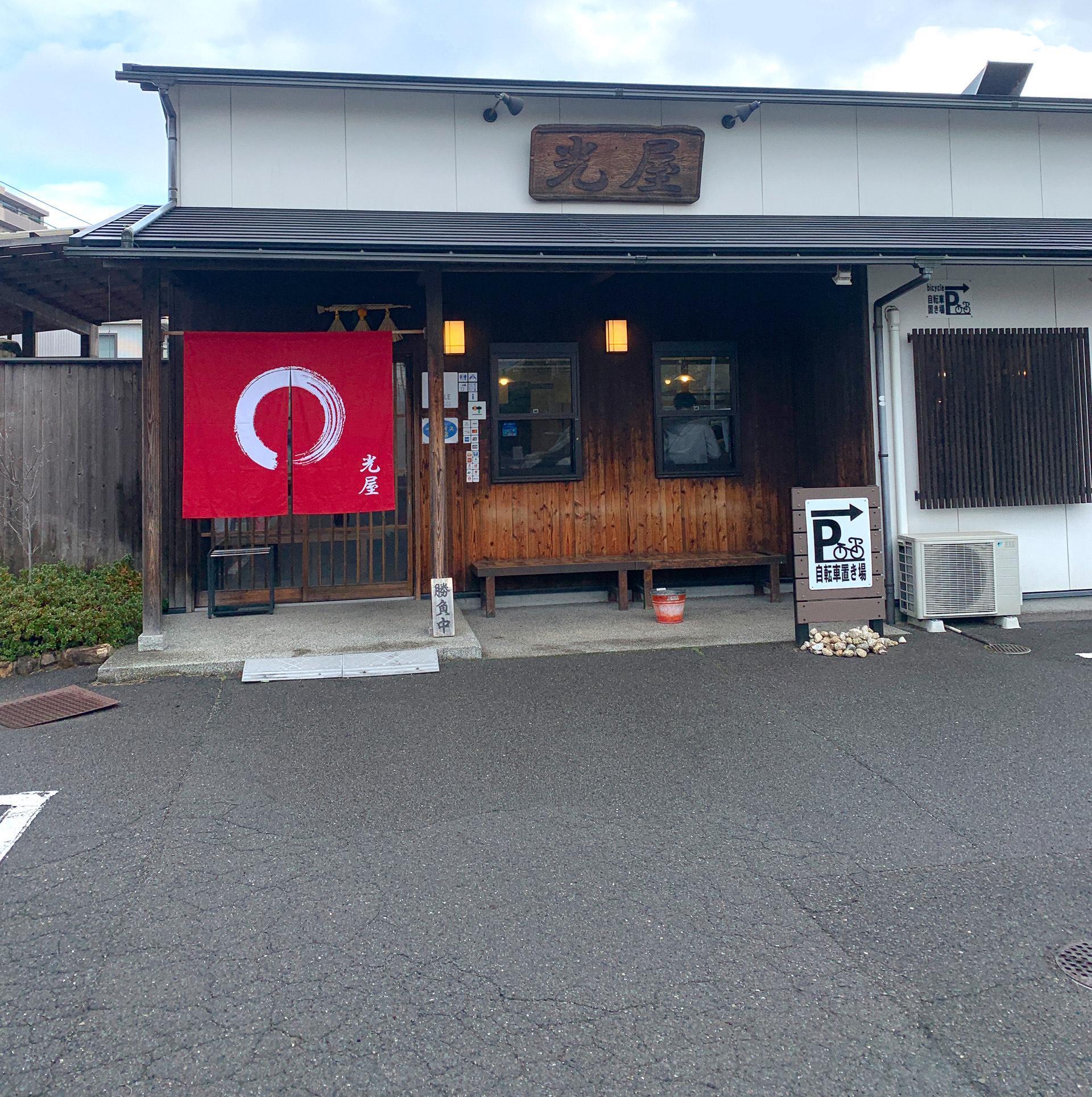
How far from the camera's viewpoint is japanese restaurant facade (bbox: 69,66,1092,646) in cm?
816

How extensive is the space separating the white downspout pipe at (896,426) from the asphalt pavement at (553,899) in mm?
2729

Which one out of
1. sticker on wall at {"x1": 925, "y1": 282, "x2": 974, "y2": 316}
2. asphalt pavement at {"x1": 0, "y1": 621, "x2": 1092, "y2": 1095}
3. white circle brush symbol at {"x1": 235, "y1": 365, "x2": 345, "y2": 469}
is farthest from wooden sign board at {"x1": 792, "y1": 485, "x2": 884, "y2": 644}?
white circle brush symbol at {"x1": 235, "y1": 365, "x2": 345, "y2": 469}

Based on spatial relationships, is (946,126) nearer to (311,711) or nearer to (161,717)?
(311,711)

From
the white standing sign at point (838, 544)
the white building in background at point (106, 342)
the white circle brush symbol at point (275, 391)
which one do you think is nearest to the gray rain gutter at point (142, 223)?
the white circle brush symbol at point (275, 391)

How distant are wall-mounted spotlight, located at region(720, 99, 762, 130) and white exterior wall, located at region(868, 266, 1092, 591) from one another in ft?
6.83

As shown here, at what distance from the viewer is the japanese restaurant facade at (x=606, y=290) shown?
26.8ft

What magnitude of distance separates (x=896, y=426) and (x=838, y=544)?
5.06ft

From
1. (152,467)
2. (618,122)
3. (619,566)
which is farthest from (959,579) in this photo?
(152,467)

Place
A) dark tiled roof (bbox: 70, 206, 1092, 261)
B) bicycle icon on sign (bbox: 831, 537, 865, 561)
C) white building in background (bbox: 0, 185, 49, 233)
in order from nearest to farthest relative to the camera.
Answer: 1. dark tiled roof (bbox: 70, 206, 1092, 261)
2. bicycle icon on sign (bbox: 831, 537, 865, 561)
3. white building in background (bbox: 0, 185, 49, 233)

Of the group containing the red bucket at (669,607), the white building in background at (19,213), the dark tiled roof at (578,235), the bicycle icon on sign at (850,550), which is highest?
the white building in background at (19,213)

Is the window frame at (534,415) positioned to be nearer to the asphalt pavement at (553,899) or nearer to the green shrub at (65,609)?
the green shrub at (65,609)

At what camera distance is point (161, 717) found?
18.4ft

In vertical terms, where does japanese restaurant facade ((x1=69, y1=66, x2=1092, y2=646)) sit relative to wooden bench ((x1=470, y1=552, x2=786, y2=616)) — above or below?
above

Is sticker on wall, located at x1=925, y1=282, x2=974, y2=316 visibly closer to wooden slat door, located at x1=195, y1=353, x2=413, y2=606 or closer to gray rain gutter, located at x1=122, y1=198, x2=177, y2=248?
wooden slat door, located at x1=195, y1=353, x2=413, y2=606
